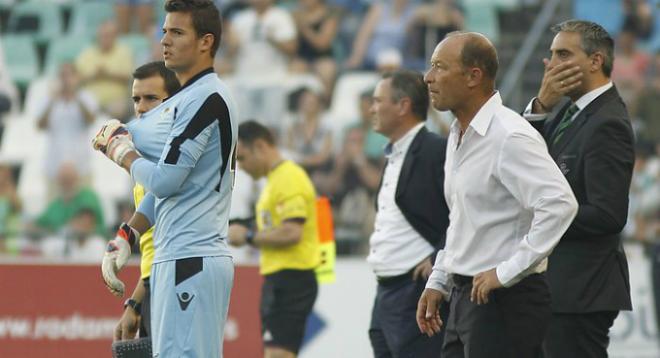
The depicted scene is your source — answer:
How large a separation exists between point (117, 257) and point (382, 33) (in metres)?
11.4

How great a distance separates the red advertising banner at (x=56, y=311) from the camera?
1172 cm

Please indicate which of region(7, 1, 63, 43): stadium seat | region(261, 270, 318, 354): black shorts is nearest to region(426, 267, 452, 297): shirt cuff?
region(261, 270, 318, 354): black shorts

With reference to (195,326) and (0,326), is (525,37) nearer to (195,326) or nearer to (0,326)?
(0,326)

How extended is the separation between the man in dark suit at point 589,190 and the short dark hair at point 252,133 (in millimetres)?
3434

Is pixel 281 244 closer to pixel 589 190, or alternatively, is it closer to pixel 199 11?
pixel 589 190

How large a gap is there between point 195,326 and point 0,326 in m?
6.66

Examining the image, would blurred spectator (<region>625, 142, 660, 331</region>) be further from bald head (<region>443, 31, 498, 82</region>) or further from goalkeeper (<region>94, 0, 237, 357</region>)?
goalkeeper (<region>94, 0, 237, 357</region>)

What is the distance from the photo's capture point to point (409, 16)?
655 inches

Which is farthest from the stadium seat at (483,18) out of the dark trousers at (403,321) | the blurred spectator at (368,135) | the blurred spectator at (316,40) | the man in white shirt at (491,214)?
the man in white shirt at (491,214)

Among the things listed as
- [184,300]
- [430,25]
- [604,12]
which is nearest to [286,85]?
[430,25]

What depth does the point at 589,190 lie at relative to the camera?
6293mm

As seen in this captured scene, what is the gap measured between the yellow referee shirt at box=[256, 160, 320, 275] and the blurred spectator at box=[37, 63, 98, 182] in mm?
6589

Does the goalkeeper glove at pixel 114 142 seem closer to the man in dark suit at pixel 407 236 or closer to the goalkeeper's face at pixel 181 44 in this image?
the goalkeeper's face at pixel 181 44

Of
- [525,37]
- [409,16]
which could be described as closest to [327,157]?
[409,16]
